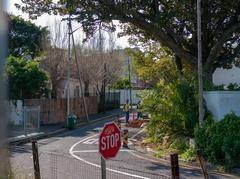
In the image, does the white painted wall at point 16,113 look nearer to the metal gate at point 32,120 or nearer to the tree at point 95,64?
the metal gate at point 32,120

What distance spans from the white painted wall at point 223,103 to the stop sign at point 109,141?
11.4 m

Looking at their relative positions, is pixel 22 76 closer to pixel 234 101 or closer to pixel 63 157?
pixel 63 157

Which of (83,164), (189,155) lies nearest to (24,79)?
(83,164)

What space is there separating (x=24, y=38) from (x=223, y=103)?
1295 inches

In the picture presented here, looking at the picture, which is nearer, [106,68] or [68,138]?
[68,138]

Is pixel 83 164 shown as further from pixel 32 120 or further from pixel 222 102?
pixel 32 120

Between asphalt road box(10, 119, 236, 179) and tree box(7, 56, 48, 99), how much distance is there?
998 cm

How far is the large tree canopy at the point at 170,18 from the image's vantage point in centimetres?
2041

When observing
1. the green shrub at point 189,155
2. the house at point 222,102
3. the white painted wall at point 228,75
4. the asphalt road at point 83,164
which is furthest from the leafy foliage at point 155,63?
the green shrub at point 189,155

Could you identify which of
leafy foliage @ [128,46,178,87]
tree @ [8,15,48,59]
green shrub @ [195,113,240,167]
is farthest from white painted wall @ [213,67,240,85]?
green shrub @ [195,113,240,167]

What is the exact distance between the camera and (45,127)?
29.5m

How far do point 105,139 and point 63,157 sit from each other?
1035cm

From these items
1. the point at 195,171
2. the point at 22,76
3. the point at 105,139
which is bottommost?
the point at 195,171

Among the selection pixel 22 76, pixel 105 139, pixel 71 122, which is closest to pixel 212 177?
pixel 105 139
